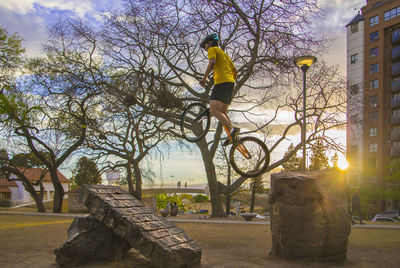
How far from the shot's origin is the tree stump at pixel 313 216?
24.5ft

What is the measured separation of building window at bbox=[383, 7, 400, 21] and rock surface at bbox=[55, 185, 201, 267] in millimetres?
52794

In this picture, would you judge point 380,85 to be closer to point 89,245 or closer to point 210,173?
point 210,173

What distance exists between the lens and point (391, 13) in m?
49.9

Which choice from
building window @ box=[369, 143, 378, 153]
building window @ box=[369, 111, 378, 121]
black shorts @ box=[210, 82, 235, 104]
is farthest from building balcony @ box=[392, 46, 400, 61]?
black shorts @ box=[210, 82, 235, 104]

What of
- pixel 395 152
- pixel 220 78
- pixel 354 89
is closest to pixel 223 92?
pixel 220 78

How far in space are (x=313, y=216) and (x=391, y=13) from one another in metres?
52.0

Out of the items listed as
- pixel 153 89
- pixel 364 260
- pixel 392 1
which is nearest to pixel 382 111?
pixel 392 1

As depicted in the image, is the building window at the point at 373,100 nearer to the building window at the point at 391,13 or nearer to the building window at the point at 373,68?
the building window at the point at 373,68

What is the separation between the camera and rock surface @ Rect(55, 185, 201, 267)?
6836 millimetres

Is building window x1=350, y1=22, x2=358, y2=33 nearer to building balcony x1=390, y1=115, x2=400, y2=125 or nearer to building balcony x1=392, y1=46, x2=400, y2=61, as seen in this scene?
building balcony x1=392, y1=46, x2=400, y2=61

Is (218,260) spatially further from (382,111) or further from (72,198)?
(382,111)

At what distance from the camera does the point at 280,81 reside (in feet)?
55.0

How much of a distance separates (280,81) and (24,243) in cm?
1216

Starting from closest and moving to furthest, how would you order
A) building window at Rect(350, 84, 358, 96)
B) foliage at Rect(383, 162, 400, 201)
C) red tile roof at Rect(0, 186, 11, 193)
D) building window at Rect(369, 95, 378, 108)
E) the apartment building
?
building window at Rect(350, 84, 358, 96)
foliage at Rect(383, 162, 400, 201)
the apartment building
building window at Rect(369, 95, 378, 108)
red tile roof at Rect(0, 186, 11, 193)
